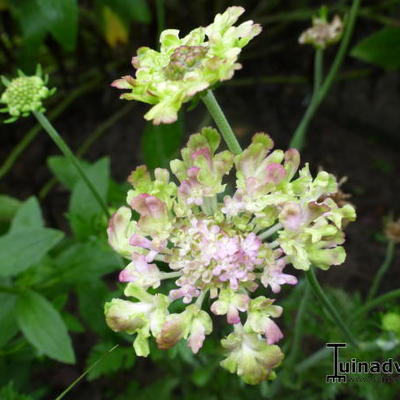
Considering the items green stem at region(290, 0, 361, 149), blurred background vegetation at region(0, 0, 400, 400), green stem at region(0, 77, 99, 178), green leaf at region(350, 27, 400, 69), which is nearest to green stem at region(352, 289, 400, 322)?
blurred background vegetation at region(0, 0, 400, 400)

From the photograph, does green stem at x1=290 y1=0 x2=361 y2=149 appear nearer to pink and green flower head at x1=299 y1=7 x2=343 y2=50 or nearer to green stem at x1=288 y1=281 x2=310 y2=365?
pink and green flower head at x1=299 y1=7 x2=343 y2=50

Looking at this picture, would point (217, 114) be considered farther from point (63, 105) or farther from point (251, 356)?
point (63, 105)

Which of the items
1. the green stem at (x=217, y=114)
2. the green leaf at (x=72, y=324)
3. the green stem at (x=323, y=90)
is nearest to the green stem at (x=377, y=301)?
the green stem at (x=323, y=90)

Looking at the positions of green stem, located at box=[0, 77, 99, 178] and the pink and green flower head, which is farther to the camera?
green stem, located at box=[0, 77, 99, 178]

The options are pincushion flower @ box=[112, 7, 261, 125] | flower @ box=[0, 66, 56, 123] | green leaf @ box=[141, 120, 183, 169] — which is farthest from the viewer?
green leaf @ box=[141, 120, 183, 169]

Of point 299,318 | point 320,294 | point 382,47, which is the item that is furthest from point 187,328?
point 382,47

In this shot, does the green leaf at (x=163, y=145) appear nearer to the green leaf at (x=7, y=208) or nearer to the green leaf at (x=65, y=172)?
the green leaf at (x=65, y=172)

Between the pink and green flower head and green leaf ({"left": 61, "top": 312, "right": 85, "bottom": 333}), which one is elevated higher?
the pink and green flower head

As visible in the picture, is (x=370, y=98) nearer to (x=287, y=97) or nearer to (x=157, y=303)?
(x=287, y=97)

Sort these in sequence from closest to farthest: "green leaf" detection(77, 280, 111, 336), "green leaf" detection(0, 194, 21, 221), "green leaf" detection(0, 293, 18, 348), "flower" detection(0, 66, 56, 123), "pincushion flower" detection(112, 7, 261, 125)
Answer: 1. "pincushion flower" detection(112, 7, 261, 125)
2. "flower" detection(0, 66, 56, 123)
3. "green leaf" detection(0, 293, 18, 348)
4. "green leaf" detection(77, 280, 111, 336)
5. "green leaf" detection(0, 194, 21, 221)
